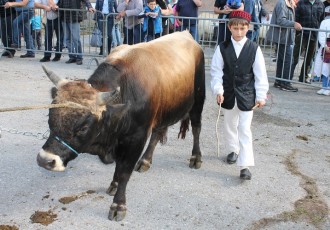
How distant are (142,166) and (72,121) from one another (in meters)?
1.89

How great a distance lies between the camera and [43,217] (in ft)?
12.8

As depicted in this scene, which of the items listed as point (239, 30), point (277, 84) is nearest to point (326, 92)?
point (277, 84)

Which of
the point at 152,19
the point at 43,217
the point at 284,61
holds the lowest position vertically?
the point at 43,217

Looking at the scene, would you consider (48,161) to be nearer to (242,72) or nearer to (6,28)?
(242,72)

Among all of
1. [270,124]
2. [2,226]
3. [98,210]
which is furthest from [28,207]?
[270,124]

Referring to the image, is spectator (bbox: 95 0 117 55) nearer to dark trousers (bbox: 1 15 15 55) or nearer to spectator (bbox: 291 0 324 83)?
dark trousers (bbox: 1 15 15 55)

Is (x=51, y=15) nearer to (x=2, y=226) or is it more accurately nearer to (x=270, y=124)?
(x=270, y=124)

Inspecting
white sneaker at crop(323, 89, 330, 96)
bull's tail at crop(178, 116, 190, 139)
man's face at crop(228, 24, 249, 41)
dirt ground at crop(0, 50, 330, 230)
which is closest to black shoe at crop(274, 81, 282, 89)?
white sneaker at crop(323, 89, 330, 96)

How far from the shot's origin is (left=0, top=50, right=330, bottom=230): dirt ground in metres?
3.96

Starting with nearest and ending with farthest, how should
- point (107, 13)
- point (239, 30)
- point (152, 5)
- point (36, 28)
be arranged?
1. point (239, 30)
2. point (152, 5)
3. point (107, 13)
4. point (36, 28)

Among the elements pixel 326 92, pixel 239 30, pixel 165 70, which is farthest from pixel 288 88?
pixel 165 70

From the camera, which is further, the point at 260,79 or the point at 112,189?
the point at 260,79

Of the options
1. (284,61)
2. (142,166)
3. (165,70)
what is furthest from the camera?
(284,61)

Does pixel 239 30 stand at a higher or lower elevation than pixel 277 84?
higher
